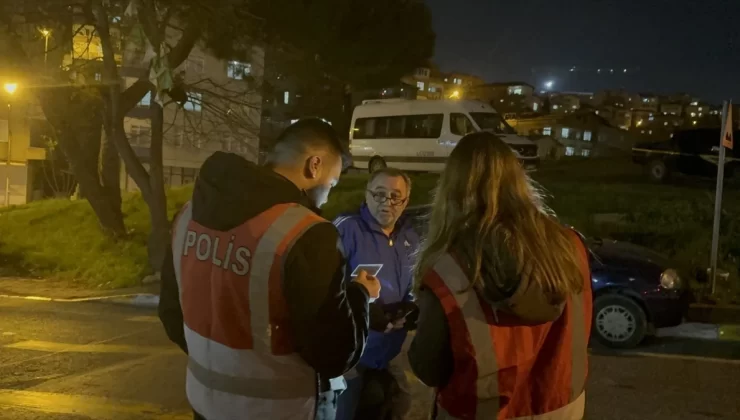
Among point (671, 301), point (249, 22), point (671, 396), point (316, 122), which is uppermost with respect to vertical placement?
point (249, 22)

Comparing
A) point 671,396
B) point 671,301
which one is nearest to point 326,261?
point 671,396

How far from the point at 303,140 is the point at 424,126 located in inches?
736

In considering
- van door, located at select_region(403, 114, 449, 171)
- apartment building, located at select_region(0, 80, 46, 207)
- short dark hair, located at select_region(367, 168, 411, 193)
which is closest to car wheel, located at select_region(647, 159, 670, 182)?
van door, located at select_region(403, 114, 449, 171)

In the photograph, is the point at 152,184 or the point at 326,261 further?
the point at 152,184

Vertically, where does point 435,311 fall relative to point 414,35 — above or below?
below

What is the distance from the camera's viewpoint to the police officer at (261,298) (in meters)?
2.23

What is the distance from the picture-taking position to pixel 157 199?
14.1 meters

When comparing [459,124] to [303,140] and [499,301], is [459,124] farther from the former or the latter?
[499,301]

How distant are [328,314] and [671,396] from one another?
5.16 meters

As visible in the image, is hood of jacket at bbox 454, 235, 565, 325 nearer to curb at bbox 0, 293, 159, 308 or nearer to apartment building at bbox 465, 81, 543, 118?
curb at bbox 0, 293, 159, 308

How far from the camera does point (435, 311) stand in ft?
7.23

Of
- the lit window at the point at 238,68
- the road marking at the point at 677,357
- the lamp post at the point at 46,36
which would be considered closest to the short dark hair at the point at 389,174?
the road marking at the point at 677,357

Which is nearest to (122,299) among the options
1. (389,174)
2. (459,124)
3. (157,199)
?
(157,199)

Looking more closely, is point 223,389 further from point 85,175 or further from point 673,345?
point 85,175
